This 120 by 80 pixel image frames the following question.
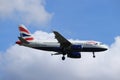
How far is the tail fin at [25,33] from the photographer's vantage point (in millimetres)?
129738

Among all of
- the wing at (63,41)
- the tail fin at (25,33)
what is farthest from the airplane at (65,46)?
the tail fin at (25,33)

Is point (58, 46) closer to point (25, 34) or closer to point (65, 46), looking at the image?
point (65, 46)

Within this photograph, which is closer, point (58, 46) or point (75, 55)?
point (58, 46)

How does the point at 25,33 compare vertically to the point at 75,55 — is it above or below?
above

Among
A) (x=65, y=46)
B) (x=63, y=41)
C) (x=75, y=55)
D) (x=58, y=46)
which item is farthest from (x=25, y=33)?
(x=75, y=55)

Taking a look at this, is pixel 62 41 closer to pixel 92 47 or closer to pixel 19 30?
pixel 92 47

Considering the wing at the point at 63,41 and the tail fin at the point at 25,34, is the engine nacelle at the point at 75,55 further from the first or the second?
the tail fin at the point at 25,34

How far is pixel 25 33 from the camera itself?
13350cm

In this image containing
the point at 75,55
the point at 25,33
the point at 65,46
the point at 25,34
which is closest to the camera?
the point at 65,46

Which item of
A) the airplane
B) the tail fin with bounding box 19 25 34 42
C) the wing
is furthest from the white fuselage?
the tail fin with bounding box 19 25 34 42

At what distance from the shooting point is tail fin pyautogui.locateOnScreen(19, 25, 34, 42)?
129738 mm

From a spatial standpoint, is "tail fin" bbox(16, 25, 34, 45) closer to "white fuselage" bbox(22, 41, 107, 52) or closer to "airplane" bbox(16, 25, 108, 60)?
"airplane" bbox(16, 25, 108, 60)

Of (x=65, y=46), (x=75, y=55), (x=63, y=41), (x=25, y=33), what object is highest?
(x=25, y=33)

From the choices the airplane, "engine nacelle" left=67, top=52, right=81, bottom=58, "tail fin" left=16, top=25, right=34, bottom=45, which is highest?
"tail fin" left=16, top=25, right=34, bottom=45
